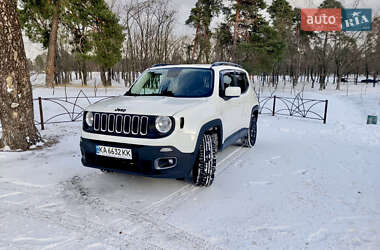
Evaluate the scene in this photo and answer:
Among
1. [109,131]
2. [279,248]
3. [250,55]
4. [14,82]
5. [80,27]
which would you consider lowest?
[279,248]

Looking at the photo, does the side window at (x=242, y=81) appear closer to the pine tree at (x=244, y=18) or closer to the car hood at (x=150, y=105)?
the car hood at (x=150, y=105)

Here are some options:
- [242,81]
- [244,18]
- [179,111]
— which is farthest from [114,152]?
[244,18]

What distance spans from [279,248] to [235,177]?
6.19ft

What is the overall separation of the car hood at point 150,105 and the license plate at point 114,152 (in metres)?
0.47

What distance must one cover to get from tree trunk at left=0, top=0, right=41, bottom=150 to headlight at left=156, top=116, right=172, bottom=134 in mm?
3837

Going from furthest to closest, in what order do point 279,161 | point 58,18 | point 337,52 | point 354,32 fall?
point 337,52 < point 354,32 < point 58,18 < point 279,161

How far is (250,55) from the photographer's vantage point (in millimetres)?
23453

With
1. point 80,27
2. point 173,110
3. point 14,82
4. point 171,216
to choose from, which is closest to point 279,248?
point 171,216

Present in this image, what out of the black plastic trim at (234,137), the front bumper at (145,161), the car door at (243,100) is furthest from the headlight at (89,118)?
the car door at (243,100)

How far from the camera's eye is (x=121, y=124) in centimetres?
332

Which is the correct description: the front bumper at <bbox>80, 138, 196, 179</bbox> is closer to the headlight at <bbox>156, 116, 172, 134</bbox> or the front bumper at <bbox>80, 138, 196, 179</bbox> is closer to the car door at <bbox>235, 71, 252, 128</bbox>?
the headlight at <bbox>156, 116, 172, 134</bbox>

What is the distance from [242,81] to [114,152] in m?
3.39

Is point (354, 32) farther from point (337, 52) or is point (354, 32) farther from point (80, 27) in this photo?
point (80, 27)

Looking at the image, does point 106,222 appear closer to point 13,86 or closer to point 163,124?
point 163,124
